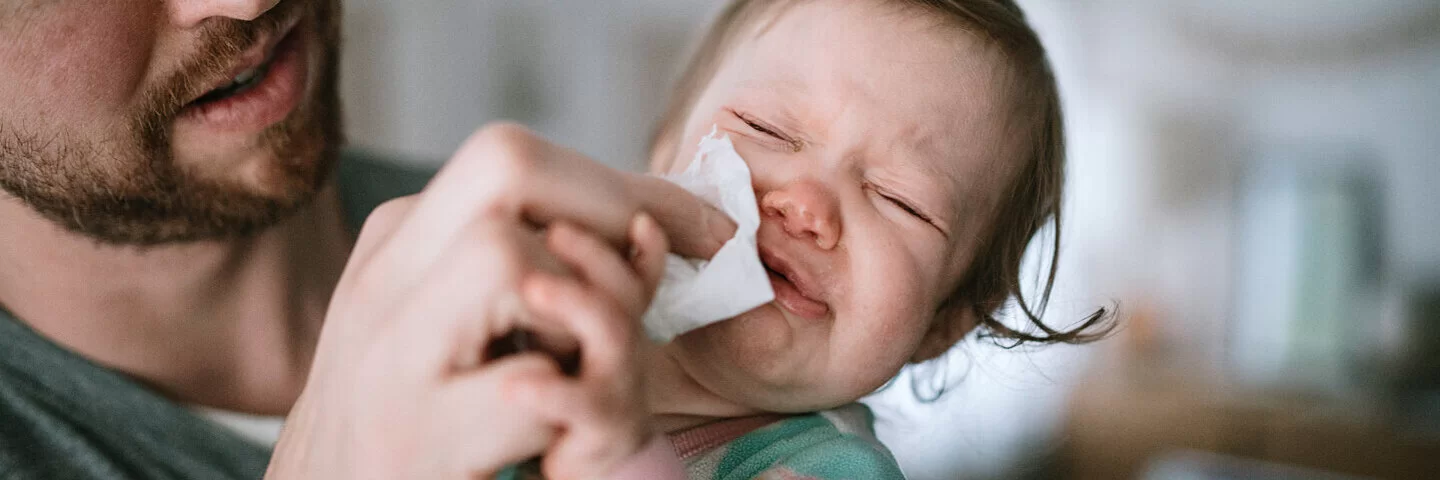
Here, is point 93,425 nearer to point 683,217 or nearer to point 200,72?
point 200,72

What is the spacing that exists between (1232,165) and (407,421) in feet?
12.5

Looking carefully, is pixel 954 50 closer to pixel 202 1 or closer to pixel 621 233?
pixel 621 233

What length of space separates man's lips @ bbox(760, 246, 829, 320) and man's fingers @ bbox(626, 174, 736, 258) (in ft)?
0.51

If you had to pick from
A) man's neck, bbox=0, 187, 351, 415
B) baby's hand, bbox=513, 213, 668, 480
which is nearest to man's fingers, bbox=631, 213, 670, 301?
baby's hand, bbox=513, 213, 668, 480

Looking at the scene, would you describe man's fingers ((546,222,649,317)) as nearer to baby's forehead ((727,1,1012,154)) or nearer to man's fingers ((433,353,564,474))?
man's fingers ((433,353,564,474))

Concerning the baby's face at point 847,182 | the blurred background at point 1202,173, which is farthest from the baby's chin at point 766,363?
the blurred background at point 1202,173

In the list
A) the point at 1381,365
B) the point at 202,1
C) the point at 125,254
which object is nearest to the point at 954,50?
the point at 202,1

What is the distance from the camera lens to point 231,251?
121 cm

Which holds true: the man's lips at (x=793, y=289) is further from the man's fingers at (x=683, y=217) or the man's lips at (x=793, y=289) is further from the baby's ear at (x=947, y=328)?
the baby's ear at (x=947, y=328)

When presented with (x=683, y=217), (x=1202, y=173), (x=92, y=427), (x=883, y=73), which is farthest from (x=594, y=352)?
(x=1202, y=173)

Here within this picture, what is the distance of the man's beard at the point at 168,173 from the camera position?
98 cm

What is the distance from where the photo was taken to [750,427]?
43.1 inches

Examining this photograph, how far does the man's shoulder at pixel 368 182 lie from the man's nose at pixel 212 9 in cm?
49

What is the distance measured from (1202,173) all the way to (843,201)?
10.8 ft
